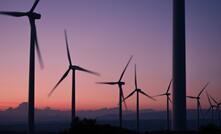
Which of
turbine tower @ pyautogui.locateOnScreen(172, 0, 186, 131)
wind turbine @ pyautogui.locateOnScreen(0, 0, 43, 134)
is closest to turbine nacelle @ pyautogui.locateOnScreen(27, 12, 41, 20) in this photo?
wind turbine @ pyautogui.locateOnScreen(0, 0, 43, 134)

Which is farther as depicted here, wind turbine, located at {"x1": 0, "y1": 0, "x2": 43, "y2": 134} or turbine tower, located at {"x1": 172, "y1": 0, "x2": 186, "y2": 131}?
turbine tower, located at {"x1": 172, "y1": 0, "x2": 186, "y2": 131}

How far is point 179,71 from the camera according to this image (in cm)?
10131

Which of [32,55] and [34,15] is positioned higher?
[34,15]

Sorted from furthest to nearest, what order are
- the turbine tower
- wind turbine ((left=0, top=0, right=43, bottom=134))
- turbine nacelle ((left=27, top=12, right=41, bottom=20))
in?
the turbine tower < turbine nacelle ((left=27, top=12, right=41, bottom=20)) < wind turbine ((left=0, top=0, right=43, bottom=134))

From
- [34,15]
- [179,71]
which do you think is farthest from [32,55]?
[179,71]

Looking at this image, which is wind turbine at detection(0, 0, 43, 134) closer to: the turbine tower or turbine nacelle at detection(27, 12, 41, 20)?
turbine nacelle at detection(27, 12, 41, 20)

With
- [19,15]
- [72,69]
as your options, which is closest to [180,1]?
[72,69]


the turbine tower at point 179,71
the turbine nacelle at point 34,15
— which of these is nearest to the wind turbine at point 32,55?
the turbine nacelle at point 34,15

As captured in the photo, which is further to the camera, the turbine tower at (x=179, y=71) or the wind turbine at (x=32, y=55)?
the turbine tower at (x=179, y=71)

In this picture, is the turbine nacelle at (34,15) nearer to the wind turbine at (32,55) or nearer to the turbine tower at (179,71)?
the wind turbine at (32,55)

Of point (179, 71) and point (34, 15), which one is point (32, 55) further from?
point (179, 71)

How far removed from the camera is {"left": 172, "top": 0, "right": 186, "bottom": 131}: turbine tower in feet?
333

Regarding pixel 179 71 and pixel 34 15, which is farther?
pixel 179 71

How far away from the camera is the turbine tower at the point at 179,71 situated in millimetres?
101625
